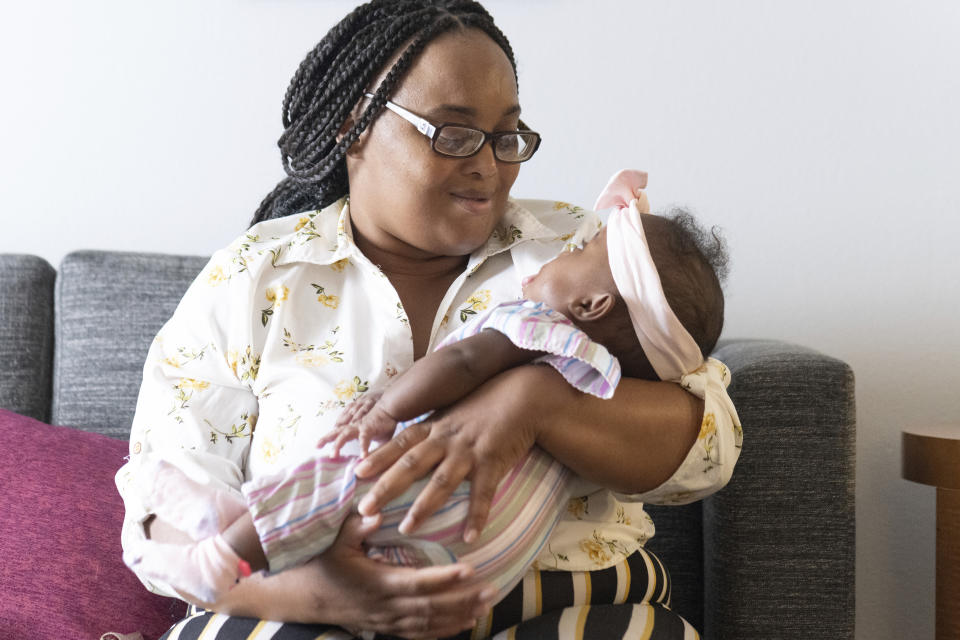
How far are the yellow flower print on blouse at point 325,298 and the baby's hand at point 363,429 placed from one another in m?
0.34

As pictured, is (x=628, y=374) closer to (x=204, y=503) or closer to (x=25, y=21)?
(x=204, y=503)

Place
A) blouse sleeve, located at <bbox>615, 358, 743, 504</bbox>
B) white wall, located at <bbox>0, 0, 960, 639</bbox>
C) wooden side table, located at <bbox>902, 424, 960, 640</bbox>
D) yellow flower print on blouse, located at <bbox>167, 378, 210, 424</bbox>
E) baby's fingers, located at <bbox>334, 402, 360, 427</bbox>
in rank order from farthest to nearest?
white wall, located at <bbox>0, 0, 960, 639</bbox> → wooden side table, located at <bbox>902, 424, 960, 640</bbox> → yellow flower print on blouse, located at <bbox>167, 378, 210, 424</bbox> → blouse sleeve, located at <bbox>615, 358, 743, 504</bbox> → baby's fingers, located at <bbox>334, 402, 360, 427</bbox>

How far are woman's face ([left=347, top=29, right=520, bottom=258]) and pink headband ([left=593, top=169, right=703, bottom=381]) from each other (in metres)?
0.24

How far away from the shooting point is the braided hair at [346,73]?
1.46 meters

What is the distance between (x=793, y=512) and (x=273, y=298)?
36.9 inches

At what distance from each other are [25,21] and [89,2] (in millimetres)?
157

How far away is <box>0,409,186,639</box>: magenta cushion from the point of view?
146 centimetres

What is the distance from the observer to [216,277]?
1.48m

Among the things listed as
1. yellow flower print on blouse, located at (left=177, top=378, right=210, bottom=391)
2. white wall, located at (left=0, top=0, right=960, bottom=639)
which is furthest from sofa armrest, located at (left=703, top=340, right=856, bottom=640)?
yellow flower print on blouse, located at (left=177, top=378, right=210, bottom=391)

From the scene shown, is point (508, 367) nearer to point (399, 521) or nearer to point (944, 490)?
point (399, 521)

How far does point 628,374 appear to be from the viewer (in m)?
1.32

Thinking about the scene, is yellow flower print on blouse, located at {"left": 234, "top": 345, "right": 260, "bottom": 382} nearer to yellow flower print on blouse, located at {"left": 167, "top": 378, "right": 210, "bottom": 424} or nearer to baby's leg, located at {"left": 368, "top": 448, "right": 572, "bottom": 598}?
yellow flower print on blouse, located at {"left": 167, "top": 378, "right": 210, "bottom": 424}

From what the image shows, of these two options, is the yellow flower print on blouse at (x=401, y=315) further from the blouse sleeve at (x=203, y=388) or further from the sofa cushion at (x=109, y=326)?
the sofa cushion at (x=109, y=326)

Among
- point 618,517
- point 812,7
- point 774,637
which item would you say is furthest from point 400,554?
point 812,7
